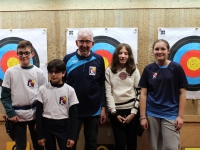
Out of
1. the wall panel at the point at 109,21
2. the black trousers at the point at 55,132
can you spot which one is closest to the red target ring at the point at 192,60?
the wall panel at the point at 109,21

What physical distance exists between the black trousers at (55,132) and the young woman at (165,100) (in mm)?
582

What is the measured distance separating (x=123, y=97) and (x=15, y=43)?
1.21 meters

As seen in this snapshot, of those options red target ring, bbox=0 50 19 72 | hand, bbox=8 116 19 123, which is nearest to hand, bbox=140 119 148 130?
hand, bbox=8 116 19 123

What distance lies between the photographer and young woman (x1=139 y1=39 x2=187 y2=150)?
5.43 ft

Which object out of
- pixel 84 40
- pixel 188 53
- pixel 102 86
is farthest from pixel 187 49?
pixel 84 40

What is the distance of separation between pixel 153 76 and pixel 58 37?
1.01 meters

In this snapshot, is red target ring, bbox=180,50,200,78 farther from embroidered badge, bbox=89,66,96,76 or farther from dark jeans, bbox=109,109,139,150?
embroidered badge, bbox=89,66,96,76

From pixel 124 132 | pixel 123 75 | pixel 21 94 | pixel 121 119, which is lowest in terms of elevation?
pixel 124 132

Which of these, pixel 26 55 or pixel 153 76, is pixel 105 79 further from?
pixel 26 55

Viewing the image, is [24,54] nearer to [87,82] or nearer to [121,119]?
[87,82]

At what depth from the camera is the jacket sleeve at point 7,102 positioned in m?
1.62

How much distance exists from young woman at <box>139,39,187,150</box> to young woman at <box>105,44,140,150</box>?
0.15 m

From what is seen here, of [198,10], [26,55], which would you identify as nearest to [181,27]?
[198,10]

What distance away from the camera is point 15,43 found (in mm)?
2260
